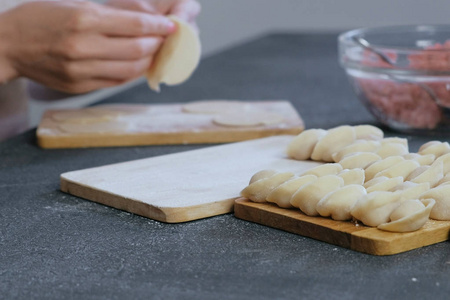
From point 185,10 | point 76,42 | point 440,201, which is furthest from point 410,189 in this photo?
point 185,10

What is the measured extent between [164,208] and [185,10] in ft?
2.54

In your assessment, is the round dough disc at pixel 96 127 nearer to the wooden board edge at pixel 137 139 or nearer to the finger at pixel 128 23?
the wooden board edge at pixel 137 139

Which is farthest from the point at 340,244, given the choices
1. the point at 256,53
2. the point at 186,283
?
the point at 256,53

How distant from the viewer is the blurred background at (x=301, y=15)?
13.3 ft

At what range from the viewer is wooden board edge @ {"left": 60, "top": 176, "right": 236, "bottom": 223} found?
833 millimetres

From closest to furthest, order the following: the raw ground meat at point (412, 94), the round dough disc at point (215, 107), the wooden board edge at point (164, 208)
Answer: the wooden board edge at point (164, 208)
the raw ground meat at point (412, 94)
the round dough disc at point (215, 107)

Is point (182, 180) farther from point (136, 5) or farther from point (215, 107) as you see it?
point (136, 5)

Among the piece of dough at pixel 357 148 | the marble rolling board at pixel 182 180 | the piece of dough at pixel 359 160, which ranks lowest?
the marble rolling board at pixel 182 180

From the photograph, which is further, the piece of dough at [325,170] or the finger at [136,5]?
the finger at [136,5]

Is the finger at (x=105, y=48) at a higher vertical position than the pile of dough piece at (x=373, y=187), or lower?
higher

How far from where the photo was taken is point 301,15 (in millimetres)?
4203

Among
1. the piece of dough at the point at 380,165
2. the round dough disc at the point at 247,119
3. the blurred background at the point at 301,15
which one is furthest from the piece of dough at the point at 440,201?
the blurred background at the point at 301,15

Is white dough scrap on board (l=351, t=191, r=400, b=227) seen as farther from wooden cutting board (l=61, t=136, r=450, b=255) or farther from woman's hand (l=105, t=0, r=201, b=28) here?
woman's hand (l=105, t=0, r=201, b=28)

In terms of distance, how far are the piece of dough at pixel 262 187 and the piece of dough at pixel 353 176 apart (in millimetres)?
68
